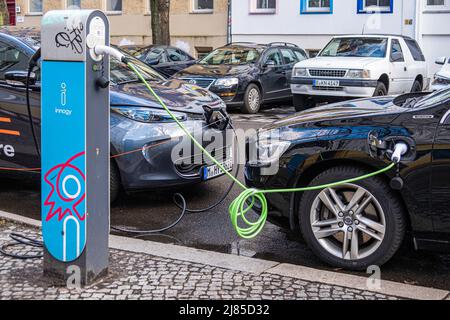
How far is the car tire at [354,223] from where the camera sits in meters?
4.77

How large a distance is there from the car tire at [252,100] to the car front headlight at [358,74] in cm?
229

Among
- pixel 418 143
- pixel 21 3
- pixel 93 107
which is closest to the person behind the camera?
pixel 93 107

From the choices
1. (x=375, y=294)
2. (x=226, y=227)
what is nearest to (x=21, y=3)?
(x=226, y=227)

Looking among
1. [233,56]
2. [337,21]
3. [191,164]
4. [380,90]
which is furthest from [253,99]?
[191,164]

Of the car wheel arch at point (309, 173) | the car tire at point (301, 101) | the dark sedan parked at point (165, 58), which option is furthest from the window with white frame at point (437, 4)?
the car wheel arch at point (309, 173)

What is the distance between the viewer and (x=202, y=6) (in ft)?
81.8

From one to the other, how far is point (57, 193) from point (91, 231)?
1.07 ft

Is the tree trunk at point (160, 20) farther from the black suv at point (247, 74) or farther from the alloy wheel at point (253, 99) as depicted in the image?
the alloy wheel at point (253, 99)

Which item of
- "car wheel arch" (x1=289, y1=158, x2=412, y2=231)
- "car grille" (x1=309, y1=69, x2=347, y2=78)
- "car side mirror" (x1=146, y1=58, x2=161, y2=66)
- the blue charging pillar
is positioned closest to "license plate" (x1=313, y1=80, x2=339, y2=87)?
"car grille" (x1=309, y1=69, x2=347, y2=78)

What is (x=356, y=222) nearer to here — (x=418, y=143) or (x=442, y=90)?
(x=418, y=143)

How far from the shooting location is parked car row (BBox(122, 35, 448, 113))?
13.8 meters

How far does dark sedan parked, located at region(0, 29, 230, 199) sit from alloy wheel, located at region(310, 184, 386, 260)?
1.92 meters

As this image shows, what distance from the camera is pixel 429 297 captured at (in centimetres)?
437

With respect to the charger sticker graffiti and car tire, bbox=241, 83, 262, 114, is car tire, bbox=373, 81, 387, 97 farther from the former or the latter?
the charger sticker graffiti
